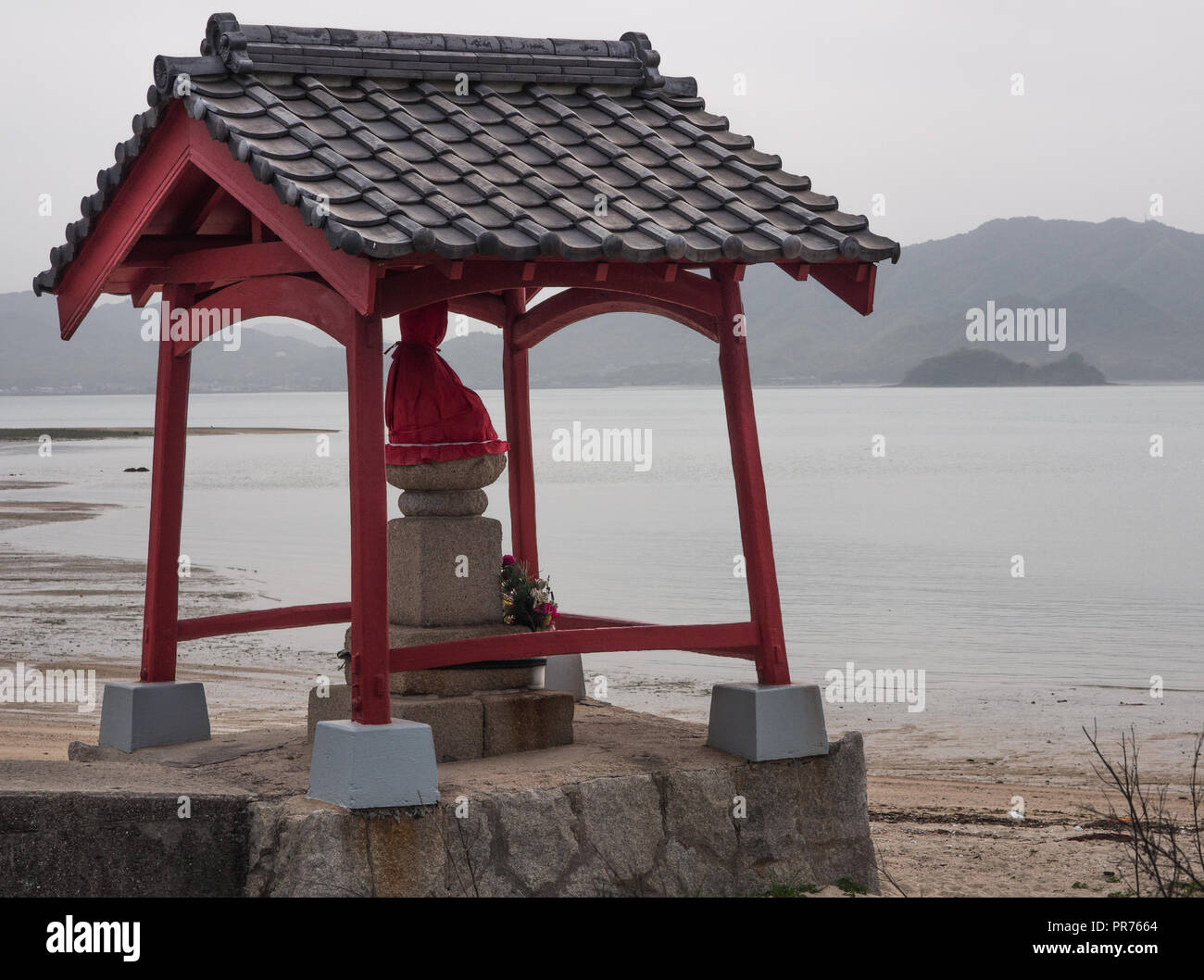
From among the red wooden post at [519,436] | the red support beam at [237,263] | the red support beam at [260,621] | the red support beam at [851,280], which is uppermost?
the red support beam at [237,263]

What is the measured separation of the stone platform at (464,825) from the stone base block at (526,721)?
104 millimetres

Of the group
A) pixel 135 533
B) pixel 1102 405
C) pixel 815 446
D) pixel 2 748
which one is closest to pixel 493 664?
pixel 2 748

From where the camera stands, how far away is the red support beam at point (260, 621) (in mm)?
8266

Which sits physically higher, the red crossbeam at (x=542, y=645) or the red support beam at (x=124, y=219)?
the red support beam at (x=124, y=219)

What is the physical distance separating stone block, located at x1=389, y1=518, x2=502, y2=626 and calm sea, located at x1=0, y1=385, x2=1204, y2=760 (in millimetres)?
7125

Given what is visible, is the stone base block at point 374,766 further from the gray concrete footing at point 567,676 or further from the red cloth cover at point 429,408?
the gray concrete footing at point 567,676

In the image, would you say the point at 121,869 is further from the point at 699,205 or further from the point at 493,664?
the point at 699,205

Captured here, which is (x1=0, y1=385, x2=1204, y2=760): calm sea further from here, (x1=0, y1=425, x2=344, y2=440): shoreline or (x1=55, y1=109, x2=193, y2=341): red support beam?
(x1=0, y1=425, x2=344, y2=440): shoreline

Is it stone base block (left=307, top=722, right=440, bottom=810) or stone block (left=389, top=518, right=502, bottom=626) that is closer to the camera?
stone base block (left=307, top=722, right=440, bottom=810)

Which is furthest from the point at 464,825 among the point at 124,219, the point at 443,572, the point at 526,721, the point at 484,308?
the point at 484,308

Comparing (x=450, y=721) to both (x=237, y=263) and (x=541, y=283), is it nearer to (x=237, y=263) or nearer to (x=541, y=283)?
(x=541, y=283)

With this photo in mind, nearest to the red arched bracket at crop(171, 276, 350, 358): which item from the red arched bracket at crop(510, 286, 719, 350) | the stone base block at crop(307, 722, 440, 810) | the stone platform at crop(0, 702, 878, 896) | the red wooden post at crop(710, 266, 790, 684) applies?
the red arched bracket at crop(510, 286, 719, 350)

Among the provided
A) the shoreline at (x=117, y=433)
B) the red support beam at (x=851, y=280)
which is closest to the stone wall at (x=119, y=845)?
the red support beam at (x=851, y=280)

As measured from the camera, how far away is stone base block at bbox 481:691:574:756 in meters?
7.51
